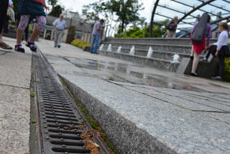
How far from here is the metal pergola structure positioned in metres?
14.7

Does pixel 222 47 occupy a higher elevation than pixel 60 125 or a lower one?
higher

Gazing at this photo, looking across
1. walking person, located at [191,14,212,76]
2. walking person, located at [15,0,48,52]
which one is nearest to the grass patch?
walking person, located at [15,0,48,52]

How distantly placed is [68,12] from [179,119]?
258 feet

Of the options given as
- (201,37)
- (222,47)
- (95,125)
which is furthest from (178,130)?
(222,47)

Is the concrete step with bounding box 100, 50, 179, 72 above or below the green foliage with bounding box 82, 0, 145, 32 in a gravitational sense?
below

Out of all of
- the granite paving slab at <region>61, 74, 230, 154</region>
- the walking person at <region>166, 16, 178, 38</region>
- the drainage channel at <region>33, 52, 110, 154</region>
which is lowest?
the drainage channel at <region>33, 52, 110, 154</region>

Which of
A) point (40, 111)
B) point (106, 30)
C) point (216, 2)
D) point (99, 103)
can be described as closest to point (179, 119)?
point (99, 103)

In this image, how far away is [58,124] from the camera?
52.0 inches

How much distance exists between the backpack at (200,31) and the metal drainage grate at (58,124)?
20.3ft

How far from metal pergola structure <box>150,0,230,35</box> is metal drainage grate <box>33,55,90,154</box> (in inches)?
561

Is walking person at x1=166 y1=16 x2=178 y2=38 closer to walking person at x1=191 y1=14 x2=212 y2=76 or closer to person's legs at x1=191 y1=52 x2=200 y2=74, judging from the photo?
walking person at x1=191 y1=14 x2=212 y2=76

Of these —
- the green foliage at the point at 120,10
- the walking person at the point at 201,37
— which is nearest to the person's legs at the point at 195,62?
the walking person at the point at 201,37

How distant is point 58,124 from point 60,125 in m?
0.01

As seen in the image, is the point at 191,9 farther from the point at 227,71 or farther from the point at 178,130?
the point at 178,130
